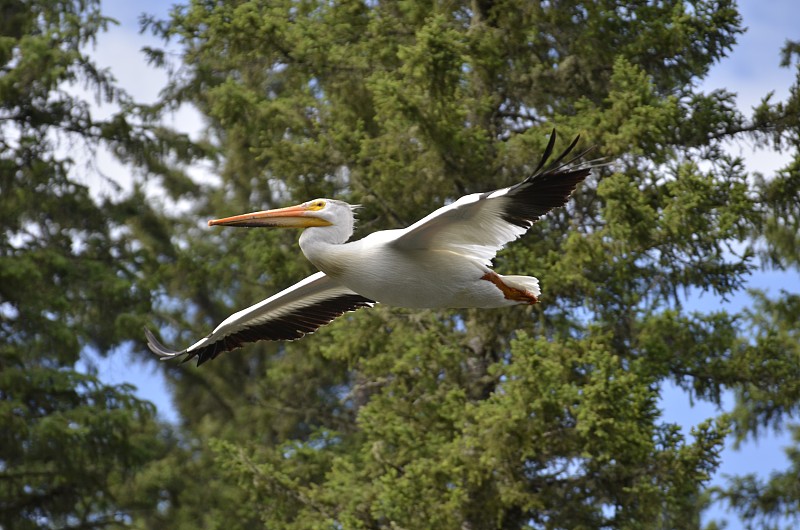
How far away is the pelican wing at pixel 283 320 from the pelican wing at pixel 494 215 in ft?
4.47

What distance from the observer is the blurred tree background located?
37.6 feet

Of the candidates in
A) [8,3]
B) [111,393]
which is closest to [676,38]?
[111,393]

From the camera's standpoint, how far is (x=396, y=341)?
12.7 metres

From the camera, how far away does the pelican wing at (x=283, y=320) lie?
820cm

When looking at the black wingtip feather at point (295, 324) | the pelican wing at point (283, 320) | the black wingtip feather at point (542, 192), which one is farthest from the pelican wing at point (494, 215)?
the black wingtip feather at point (295, 324)

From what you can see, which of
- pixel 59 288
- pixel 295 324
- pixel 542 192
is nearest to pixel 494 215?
pixel 542 192

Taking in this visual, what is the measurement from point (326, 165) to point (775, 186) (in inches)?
183

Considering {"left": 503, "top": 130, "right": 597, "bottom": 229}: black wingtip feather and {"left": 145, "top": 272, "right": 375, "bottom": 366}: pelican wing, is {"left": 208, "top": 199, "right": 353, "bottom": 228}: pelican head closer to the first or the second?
{"left": 503, "top": 130, "right": 597, "bottom": 229}: black wingtip feather

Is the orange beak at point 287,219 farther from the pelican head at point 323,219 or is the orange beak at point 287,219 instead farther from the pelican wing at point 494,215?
the pelican wing at point 494,215

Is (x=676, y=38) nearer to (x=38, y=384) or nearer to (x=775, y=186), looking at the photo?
(x=775, y=186)

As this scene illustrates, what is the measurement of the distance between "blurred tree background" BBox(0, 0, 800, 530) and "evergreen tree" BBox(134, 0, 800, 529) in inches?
1.3

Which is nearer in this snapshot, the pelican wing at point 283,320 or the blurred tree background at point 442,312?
the pelican wing at point 283,320

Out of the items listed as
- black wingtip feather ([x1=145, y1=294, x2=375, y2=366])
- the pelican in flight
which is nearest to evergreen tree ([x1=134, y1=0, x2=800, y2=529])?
black wingtip feather ([x1=145, y1=294, x2=375, y2=366])

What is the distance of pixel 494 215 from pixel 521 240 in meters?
5.70
